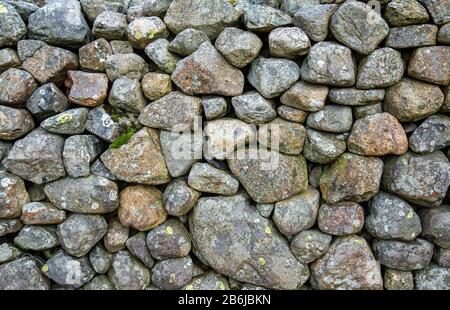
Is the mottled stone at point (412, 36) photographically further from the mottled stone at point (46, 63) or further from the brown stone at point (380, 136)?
the mottled stone at point (46, 63)

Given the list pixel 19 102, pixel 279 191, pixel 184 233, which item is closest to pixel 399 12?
pixel 279 191

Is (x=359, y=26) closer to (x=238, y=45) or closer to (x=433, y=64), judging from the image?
(x=433, y=64)

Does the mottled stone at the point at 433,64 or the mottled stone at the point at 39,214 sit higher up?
the mottled stone at the point at 433,64

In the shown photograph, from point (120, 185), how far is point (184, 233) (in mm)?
1020

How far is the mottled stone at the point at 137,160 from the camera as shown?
4086 millimetres

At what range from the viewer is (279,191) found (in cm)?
410

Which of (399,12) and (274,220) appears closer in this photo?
(399,12)

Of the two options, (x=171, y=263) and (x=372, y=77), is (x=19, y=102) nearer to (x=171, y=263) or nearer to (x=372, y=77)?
(x=171, y=263)

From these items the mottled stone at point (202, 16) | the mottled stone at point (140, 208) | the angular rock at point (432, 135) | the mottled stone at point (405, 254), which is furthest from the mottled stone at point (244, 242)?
the mottled stone at point (202, 16)

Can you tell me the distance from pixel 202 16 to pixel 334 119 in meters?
2.00

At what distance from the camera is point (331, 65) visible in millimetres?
3775

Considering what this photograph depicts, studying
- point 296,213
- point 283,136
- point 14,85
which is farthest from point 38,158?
point 296,213

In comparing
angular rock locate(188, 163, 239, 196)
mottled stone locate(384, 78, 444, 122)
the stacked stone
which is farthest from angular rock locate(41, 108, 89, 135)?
mottled stone locate(384, 78, 444, 122)

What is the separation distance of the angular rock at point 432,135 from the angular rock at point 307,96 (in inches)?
45.0
